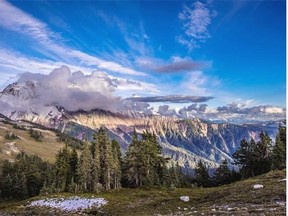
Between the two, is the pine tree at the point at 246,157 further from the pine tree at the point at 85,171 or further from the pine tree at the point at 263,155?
the pine tree at the point at 85,171

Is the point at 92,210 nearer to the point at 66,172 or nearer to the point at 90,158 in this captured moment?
the point at 90,158

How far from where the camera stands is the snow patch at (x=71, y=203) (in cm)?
7537

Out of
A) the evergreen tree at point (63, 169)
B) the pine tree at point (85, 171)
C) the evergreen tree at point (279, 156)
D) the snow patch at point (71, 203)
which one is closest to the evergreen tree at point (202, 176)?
the evergreen tree at point (279, 156)

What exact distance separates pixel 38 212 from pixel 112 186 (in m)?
39.1

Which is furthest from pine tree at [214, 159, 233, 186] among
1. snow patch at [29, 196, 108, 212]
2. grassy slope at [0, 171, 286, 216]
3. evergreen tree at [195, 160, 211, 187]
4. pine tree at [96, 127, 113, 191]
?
snow patch at [29, 196, 108, 212]

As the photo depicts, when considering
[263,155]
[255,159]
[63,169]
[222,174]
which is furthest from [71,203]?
[263,155]

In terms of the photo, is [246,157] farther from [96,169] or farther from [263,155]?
[96,169]

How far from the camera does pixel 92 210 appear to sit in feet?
228

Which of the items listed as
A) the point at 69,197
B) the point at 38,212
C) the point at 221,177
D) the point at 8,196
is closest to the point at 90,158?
the point at 69,197

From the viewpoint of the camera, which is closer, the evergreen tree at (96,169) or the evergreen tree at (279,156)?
the evergreen tree at (96,169)

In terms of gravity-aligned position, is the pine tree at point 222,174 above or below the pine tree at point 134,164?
below

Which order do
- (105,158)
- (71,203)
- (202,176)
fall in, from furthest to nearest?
(202,176), (105,158), (71,203)

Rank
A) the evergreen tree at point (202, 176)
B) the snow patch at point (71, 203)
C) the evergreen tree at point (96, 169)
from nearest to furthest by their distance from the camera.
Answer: the snow patch at point (71, 203), the evergreen tree at point (96, 169), the evergreen tree at point (202, 176)

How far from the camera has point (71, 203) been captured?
8212 centimetres
